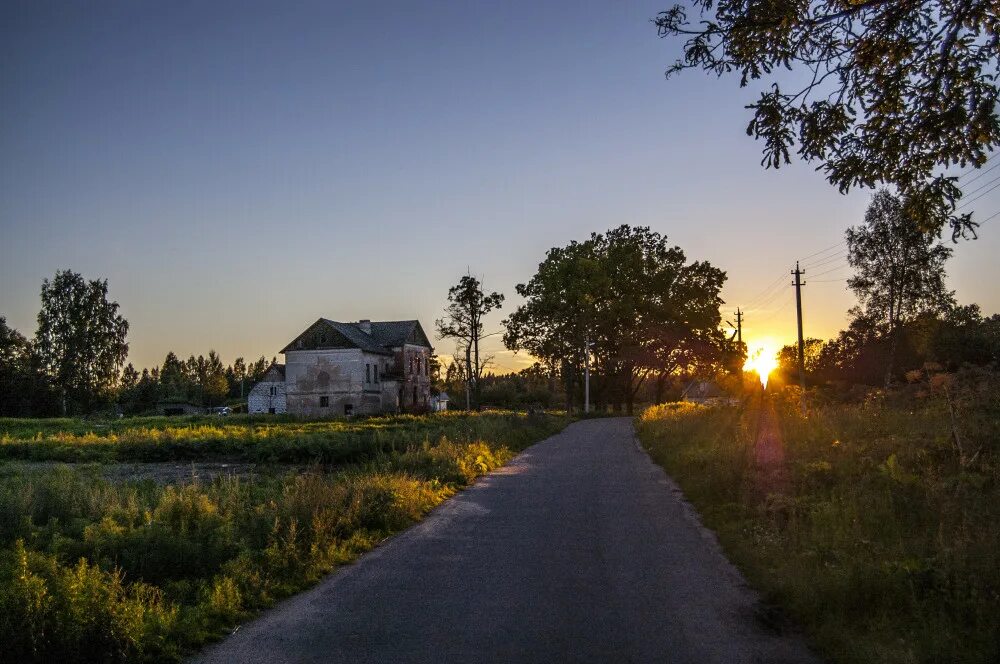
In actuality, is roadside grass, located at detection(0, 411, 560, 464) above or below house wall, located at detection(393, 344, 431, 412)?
below

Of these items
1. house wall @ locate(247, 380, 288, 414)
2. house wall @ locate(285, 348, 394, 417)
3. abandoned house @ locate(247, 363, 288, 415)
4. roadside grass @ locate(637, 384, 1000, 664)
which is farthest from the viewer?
house wall @ locate(247, 380, 288, 414)

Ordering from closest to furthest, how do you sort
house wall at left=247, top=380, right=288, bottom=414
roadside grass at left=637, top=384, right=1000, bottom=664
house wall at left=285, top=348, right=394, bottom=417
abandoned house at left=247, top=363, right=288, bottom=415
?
roadside grass at left=637, top=384, right=1000, bottom=664, house wall at left=285, top=348, right=394, bottom=417, abandoned house at left=247, top=363, right=288, bottom=415, house wall at left=247, top=380, right=288, bottom=414

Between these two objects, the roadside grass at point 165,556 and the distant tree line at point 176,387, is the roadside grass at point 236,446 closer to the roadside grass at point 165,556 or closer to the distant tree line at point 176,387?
the roadside grass at point 165,556

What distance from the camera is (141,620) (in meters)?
6.46

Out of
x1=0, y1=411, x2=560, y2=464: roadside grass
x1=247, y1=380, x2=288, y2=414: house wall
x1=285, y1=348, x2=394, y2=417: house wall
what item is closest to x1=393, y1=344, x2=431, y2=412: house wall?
x1=285, y1=348, x2=394, y2=417: house wall

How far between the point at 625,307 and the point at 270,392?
5527 cm

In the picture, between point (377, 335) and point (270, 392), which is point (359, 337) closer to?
point (377, 335)

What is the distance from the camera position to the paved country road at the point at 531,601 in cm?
603

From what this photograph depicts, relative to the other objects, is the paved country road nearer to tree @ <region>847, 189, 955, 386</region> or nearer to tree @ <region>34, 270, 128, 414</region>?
tree @ <region>847, 189, 955, 386</region>

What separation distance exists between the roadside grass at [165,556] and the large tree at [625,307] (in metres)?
54.1

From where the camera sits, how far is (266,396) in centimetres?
10419

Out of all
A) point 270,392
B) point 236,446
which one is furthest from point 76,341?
point 236,446

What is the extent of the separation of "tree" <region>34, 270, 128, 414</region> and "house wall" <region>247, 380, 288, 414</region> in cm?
2375

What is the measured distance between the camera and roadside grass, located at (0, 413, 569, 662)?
6.20 metres
